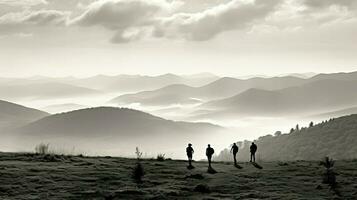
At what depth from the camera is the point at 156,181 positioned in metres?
33.7

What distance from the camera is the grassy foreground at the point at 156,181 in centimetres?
2980

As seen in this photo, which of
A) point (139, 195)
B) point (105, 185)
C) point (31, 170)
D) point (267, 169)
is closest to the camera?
point (139, 195)

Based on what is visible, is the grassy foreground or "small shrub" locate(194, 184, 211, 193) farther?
"small shrub" locate(194, 184, 211, 193)

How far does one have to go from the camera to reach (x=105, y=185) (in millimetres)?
31703

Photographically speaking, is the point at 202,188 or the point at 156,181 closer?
the point at 202,188

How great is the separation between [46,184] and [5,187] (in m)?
2.63

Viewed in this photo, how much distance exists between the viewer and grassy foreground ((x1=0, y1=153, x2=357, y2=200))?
97.8 feet

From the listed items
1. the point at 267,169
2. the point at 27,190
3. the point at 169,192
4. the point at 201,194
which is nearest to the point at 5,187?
the point at 27,190

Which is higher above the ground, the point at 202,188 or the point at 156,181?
the point at 156,181

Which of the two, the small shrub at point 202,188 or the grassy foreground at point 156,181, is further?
the small shrub at point 202,188

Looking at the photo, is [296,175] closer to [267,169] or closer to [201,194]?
[267,169]

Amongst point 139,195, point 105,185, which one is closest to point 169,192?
point 139,195

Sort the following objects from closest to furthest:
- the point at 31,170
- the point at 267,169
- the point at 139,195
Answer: the point at 139,195 → the point at 31,170 → the point at 267,169

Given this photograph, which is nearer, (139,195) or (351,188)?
(139,195)
